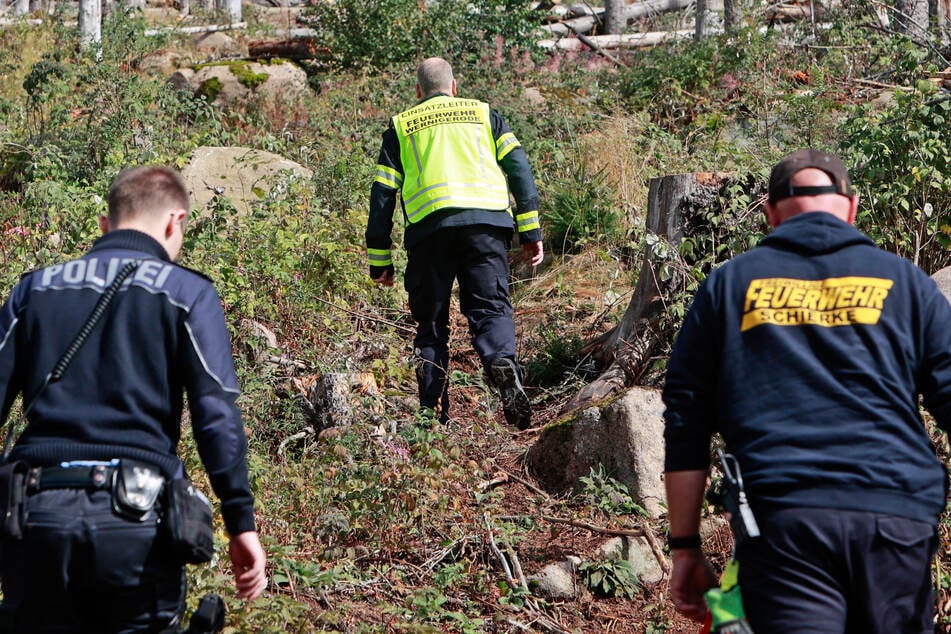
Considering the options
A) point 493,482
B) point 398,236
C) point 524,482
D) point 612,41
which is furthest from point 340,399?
point 612,41

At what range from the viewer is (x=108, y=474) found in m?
2.65

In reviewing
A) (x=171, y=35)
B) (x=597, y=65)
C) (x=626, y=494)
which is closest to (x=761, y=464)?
(x=626, y=494)

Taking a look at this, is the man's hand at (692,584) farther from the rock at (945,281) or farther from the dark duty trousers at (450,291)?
the dark duty trousers at (450,291)

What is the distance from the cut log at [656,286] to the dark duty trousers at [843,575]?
12.7 feet

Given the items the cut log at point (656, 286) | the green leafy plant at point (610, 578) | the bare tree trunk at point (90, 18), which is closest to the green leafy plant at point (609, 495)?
the green leafy plant at point (610, 578)

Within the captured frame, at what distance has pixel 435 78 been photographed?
21.2ft

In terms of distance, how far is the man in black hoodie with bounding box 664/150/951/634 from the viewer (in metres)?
2.42

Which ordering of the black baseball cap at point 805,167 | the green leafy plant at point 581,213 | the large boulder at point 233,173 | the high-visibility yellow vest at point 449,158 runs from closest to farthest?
the black baseball cap at point 805,167 → the high-visibility yellow vest at point 449,158 → the large boulder at point 233,173 → the green leafy plant at point 581,213

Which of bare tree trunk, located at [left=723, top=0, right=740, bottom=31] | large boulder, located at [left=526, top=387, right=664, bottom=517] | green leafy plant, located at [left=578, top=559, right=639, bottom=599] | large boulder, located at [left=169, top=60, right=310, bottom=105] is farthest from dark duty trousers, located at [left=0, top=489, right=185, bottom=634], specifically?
bare tree trunk, located at [left=723, top=0, right=740, bottom=31]

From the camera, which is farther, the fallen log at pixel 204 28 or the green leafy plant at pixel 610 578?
the fallen log at pixel 204 28

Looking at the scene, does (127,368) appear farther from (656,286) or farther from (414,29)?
(414,29)

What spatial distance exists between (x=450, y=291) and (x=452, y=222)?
1.39ft

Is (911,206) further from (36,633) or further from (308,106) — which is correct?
(308,106)

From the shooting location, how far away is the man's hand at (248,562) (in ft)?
9.50
